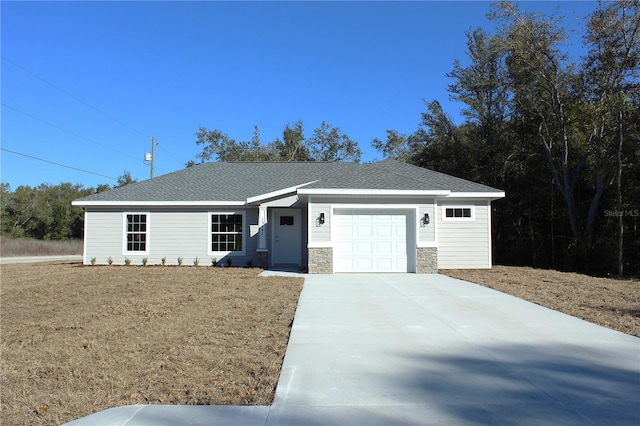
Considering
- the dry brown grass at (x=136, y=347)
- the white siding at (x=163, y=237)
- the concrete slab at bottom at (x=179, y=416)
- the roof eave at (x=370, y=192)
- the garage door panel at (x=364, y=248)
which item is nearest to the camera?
the concrete slab at bottom at (x=179, y=416)

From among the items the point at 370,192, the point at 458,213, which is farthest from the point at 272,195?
the point at 458,213

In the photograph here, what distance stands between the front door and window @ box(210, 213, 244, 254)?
1.44 m

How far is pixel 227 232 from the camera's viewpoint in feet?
56.0

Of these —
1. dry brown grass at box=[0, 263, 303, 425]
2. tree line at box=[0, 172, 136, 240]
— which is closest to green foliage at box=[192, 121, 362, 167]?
tree line at box=[0, 172, 136, 240]

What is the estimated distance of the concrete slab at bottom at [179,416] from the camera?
137 inches

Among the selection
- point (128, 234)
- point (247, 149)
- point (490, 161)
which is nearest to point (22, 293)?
point (128, 234)

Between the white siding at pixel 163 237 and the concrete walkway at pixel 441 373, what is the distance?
9.69 metres

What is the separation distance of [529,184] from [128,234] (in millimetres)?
18875

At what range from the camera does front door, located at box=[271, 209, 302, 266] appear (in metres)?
17.1

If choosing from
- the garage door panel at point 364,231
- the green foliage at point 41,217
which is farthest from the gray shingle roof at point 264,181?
the green foliage at point 41,217

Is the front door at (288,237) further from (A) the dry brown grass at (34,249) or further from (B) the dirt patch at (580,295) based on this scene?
(A) the dry brown grass at (34,249)

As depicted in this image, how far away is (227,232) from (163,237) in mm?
2525

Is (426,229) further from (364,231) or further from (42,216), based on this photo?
(42,216)

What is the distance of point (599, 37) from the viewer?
16.9 metres
